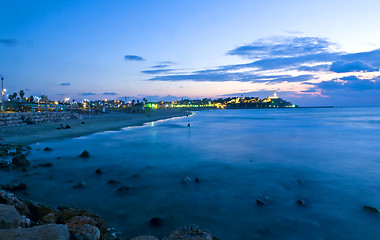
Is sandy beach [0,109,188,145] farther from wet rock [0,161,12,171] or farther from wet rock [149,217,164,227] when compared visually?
wet rock [149,217,164,227]

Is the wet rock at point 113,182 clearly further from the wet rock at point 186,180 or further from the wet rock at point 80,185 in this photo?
the wet rock at point 186,180

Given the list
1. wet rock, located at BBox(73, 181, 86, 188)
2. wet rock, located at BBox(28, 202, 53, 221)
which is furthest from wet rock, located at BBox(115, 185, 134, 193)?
wet rock, located at BBox(28, 202, 53, 221)

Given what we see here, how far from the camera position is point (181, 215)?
598cm

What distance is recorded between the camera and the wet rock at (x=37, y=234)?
2900mm

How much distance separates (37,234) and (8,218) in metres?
0.90

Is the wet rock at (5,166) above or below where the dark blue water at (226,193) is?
above

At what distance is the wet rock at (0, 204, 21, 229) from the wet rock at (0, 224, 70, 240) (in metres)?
0.45

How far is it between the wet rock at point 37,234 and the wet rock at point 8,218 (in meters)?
0.45

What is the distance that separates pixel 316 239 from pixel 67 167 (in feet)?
32.8

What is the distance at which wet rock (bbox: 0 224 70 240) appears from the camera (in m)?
2.90

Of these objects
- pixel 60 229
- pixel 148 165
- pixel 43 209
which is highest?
pixel 60 229

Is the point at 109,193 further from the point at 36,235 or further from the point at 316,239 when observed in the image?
the point at 316,239

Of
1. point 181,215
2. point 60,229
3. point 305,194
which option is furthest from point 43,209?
point 305,194

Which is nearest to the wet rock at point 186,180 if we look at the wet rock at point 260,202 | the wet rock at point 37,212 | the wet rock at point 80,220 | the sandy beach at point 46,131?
the wet rock at point 260,202
